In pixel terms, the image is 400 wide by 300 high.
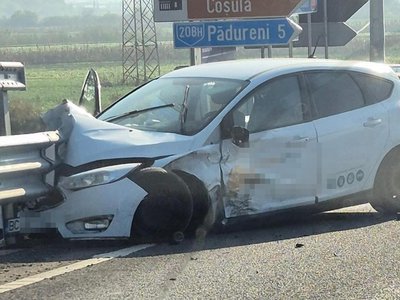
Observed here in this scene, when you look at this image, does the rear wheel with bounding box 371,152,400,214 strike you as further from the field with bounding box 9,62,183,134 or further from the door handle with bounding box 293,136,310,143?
the field with bounding box 9,62,183,134

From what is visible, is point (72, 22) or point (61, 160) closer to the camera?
point (61, 160)

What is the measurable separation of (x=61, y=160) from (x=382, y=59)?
12.3 meters

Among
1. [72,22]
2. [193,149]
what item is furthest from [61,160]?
[72,22]

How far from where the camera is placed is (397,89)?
29.6ft

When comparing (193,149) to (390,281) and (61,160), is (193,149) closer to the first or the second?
(61,160)

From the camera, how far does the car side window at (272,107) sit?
783 centimetres

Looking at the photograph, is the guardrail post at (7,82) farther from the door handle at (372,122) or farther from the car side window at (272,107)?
the door handle at (372,122)

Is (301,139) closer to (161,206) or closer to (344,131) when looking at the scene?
(344,131)

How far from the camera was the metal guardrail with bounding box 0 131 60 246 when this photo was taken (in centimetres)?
683

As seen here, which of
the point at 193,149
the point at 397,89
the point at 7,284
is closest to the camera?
the point at 7,284

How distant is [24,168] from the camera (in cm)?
695

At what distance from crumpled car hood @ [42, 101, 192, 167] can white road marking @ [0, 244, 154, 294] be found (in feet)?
2.57

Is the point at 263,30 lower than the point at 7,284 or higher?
higher

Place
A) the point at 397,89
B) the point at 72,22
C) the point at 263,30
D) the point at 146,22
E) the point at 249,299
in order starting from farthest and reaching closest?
the point at 72,22
the point at 146,22
the point at 263,30
the point at 397,89
the point at 249,299
